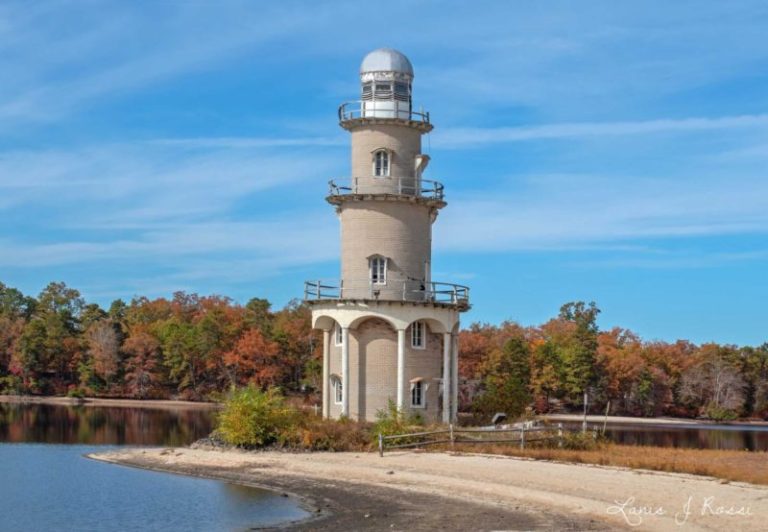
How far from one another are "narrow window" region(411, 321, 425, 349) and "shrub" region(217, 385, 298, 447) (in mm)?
7114

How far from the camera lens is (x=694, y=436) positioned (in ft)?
246

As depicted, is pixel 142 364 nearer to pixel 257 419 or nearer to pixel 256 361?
pixel 256 361

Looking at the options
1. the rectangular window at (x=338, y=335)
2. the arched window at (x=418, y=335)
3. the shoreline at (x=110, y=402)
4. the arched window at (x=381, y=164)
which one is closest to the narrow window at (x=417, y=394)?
the arched window at (x=418, y=335)

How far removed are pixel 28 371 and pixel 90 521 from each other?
8387cm

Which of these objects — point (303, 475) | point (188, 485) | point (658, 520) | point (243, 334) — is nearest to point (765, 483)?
point (658, 520)

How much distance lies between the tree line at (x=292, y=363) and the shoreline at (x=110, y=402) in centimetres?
156

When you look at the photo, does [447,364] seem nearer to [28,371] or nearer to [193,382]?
[193,382]

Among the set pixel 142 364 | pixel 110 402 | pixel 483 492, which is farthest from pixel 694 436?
pixel 110 402

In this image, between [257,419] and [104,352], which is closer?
[257,419]

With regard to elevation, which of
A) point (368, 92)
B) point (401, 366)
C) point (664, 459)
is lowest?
point (664, 459)

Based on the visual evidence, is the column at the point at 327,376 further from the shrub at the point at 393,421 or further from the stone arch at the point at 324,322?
the shrub at the point at 393,421

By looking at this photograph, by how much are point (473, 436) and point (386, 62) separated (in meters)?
17.9

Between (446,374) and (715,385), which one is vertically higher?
(715,385)

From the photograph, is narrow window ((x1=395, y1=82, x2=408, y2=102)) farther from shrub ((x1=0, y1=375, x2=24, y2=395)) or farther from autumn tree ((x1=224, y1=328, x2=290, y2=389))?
shrub ((x1=0, y1=375, x2=24, y2=395))
